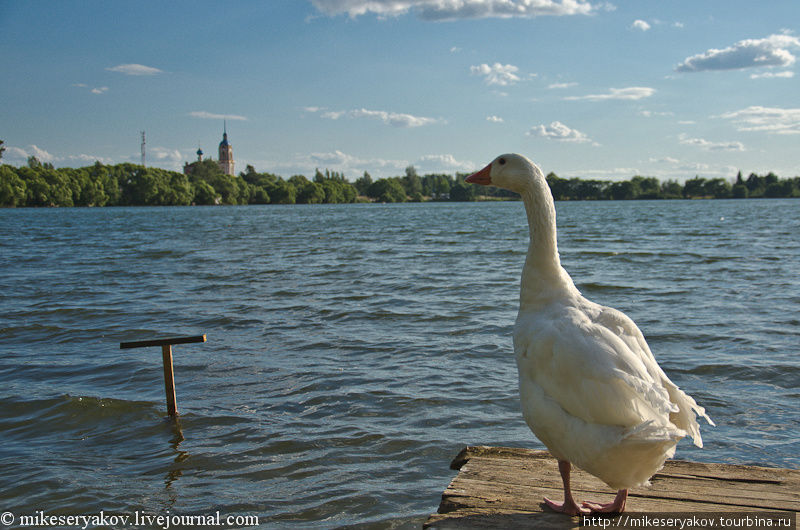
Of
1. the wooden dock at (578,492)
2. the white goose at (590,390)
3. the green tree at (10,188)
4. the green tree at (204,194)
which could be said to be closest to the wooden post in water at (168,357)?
the wooden dock at (578,492)

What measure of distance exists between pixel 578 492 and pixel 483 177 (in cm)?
257

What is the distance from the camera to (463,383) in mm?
9547

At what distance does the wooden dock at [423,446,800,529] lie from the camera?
153 inches

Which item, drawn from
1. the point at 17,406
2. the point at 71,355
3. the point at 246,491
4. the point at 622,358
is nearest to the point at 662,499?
the point at 622,358

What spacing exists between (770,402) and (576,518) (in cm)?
624

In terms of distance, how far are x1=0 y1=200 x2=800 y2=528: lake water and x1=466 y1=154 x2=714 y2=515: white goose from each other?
7.73ft

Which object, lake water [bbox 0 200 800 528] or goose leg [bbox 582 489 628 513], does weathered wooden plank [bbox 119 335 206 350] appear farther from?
goose leg [bbox 582 489 628 513]

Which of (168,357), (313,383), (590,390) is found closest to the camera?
(590,390)

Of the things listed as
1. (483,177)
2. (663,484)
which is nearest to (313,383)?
(483,177)

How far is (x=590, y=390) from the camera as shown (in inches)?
137

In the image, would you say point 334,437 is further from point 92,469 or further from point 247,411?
point 92,469

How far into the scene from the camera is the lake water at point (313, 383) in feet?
20.7

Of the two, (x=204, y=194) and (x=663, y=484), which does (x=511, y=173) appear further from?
(x=204, y=194)

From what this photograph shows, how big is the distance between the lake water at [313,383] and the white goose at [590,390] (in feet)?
7.73
